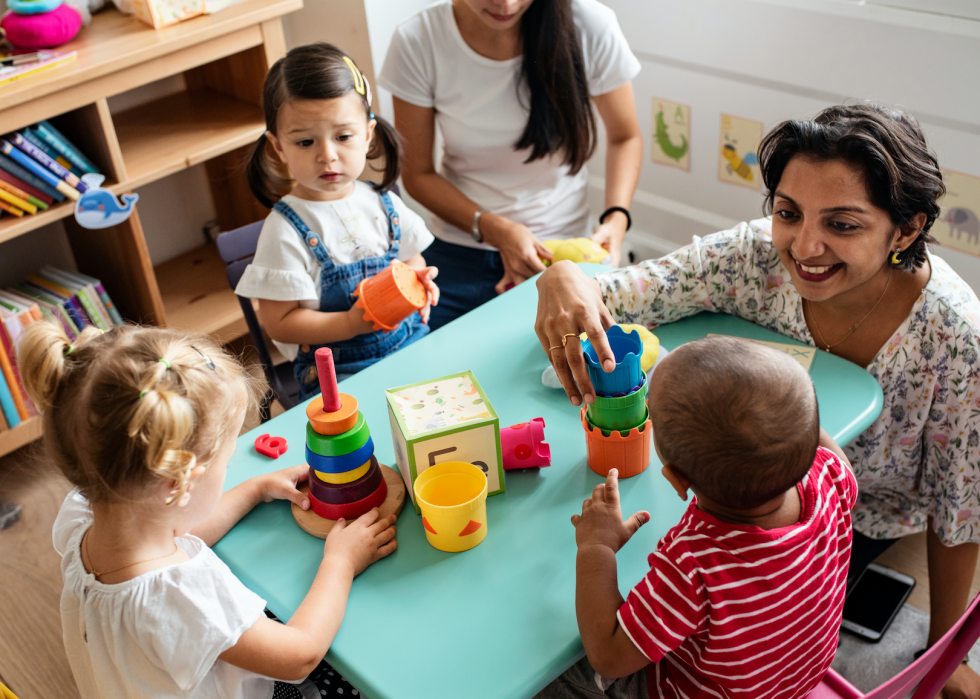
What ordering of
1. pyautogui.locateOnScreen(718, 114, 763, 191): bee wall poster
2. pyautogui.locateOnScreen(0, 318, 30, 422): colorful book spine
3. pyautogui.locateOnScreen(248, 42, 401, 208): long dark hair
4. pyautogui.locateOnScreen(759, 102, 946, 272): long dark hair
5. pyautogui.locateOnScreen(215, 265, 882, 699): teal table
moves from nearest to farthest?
pyautogui.locateOnScreen(215, 265, 882, 699): teal table < pyautogui.locateOnScreen(759, 102, 946, 272): long dark hair < pyautogui.locateOnScreen(248, 42, 401, 208): long dark hair < pyautogui.locateOnScreen(0, 318, 30, 422): colorful book spine < pyautogui.locateOnScreen(718, 114, 763, 191): bee wall poster

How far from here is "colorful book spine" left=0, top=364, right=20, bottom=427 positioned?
2.22 meters

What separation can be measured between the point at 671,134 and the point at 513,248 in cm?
110

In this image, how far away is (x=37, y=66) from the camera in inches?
78.8

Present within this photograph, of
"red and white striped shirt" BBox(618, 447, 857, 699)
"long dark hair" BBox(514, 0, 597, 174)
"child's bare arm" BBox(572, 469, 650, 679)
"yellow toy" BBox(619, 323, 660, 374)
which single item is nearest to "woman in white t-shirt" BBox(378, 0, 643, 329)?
"long dark hair" BBox(514, 0, 597, 174)

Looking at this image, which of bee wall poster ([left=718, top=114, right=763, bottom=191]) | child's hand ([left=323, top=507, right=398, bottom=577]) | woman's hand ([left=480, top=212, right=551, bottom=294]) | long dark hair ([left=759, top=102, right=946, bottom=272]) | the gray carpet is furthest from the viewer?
bee wall poster ([left=718, top=114, right=763, bottom=191])

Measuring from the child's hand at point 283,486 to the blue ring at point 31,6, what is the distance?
5.20 feet

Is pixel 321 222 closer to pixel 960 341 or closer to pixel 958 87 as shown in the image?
pixel 960 341

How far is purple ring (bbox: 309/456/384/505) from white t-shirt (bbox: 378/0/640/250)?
1.12 m

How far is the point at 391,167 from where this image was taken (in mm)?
1821

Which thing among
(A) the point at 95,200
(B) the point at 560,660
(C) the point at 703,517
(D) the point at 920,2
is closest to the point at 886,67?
(D) the point at 920,2

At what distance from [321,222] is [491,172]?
0.63 meters

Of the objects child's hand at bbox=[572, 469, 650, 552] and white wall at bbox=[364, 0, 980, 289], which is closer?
child's hand at bbox=[572, 469, 650, 552]

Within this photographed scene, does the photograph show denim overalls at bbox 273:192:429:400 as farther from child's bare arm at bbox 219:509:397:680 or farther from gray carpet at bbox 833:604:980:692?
gray carpet at bbox 833:604:980:692

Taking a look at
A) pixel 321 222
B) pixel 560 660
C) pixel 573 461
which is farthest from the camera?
pixel 321 222
